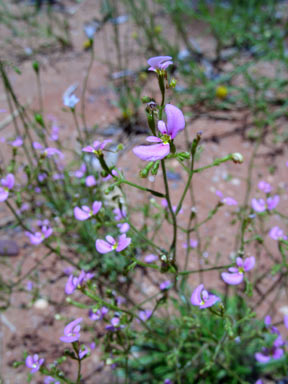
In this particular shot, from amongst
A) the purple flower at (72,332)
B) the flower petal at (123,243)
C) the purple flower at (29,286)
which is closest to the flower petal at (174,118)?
the flower petal at (123,243)

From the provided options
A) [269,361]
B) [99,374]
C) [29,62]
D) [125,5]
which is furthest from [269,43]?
[99,374]

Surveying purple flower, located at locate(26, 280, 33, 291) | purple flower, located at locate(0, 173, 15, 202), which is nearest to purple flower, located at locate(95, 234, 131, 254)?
purple flower, located at locate(0, 173, 15, 202)

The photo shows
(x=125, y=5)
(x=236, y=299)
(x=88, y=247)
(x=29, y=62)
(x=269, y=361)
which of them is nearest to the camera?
(x=269, y=361)

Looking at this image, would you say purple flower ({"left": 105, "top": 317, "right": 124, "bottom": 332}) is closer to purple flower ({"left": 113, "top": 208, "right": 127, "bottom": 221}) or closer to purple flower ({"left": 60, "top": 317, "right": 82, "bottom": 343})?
purple flower ({"left": 60, "top": 317, "right": 82, "bottom": 343})

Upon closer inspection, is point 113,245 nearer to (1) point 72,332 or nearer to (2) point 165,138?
(1) point 72,332

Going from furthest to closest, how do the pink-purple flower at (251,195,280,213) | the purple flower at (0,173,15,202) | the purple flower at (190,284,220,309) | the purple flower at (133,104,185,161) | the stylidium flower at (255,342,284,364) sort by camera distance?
the stylidium flower at (255,342,284,364) → the pink-purple flower at (251,195,280,213) → the purple flower at (0,173,15,202) → the purple flower at (190,284,220,309) → the purple flower at (133,104,185,161)

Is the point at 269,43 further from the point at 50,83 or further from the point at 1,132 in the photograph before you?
the point at 1,132

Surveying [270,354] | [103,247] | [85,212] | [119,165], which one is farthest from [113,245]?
[119,165]
